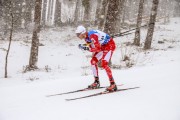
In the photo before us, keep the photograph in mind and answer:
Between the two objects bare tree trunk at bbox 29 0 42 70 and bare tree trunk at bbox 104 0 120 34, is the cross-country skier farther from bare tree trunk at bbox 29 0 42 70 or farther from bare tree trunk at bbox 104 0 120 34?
bare tree trunk at bbox 29 0 42 70

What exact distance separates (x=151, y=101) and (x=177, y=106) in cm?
69

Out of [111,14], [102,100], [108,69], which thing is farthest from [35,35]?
[102,100]

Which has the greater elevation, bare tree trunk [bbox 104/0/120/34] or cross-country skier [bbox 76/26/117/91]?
bare tree trunk [bbox 104/0/120/34]

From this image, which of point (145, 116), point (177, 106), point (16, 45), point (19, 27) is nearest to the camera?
point (145, 116)

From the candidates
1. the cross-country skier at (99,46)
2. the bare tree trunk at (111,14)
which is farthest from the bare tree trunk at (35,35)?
the cross-country skier at (99,46)

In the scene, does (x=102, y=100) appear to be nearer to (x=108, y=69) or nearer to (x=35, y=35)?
(x=108, y=69)

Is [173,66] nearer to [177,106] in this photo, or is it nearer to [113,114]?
[177,106]

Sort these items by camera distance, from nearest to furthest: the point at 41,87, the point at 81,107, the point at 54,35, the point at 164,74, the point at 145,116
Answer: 1. the point at 145,116
2. the point at 81,107
3. the point at 41,87
4. the point at 164,74
5. the point at 54,35

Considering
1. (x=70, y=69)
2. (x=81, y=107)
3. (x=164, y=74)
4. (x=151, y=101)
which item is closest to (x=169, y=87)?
(x=151, y=101)

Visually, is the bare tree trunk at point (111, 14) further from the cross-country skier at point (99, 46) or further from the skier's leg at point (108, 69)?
the skier's leg at point (108, 69)

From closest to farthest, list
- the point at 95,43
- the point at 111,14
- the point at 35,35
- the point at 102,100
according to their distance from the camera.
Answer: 1. the point at 102,100
2. the point at 95,43
3. the point at 111,14
4. the point at 35,35

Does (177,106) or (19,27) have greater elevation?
(19,27)

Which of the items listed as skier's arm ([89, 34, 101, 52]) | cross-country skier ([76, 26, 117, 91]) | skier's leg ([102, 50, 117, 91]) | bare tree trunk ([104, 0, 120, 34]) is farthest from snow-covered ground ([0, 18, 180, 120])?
bare tree trunk ([104, 0, 120, 34])

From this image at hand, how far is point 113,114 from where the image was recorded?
19.4 feet
